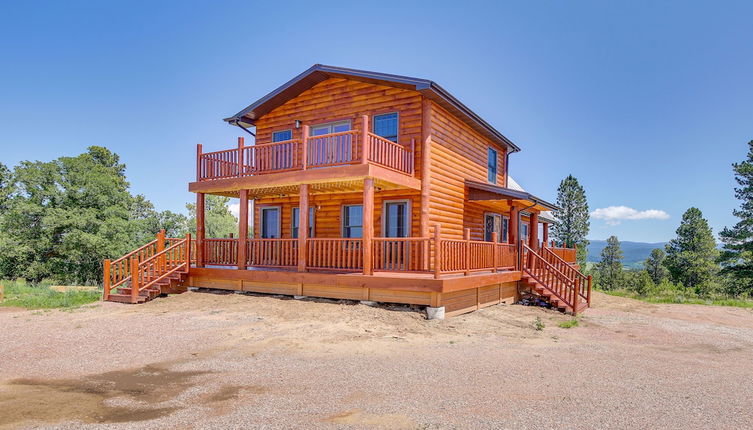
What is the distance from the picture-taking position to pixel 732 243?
38562mm

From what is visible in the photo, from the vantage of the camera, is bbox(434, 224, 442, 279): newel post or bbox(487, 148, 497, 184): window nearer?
bbox(434, 224, 442, 279): newel post

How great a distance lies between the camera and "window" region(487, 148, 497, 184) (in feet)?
66.9

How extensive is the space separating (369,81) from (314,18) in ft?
10.9

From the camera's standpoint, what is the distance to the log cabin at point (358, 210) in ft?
41.2

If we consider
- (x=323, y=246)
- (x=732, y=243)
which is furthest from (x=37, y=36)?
(x=732, y=243)

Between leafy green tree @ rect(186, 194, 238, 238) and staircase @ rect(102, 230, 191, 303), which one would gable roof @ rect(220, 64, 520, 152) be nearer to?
staircase @ rect(102, 230, 191, 303)

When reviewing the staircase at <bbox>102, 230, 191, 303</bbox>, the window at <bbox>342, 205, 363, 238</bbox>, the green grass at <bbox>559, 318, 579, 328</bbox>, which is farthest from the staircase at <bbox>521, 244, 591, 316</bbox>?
the staircase at <bbox>102, 230, 191, 303</bbox>

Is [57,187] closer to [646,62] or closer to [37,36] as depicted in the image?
[37,36]

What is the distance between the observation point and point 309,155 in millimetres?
13852

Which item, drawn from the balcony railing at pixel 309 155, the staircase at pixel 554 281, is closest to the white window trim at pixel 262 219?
the balcony railing at pixel 309 155

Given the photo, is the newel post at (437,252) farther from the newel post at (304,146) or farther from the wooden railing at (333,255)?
the newel post at (304,146)

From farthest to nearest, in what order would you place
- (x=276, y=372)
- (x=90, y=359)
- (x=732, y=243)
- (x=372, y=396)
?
(x=732, y=243) < (x=90, y=359) < (x=276, y=372) < (x=372, y=396)

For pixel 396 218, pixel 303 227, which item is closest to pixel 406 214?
pixel 396 218

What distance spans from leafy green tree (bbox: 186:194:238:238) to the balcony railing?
21.3m
